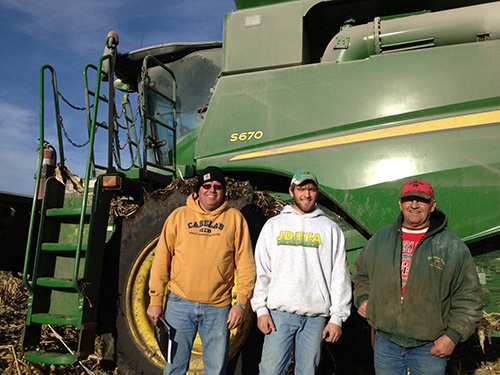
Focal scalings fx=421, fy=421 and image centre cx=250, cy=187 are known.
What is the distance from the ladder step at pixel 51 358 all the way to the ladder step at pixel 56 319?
0.79 feet

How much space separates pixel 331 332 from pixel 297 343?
0.22 m

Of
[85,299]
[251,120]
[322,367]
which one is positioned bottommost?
[322,367]

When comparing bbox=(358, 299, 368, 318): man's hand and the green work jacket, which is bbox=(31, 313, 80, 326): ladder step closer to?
bbox=(358, 299, 368, 318): man's hand

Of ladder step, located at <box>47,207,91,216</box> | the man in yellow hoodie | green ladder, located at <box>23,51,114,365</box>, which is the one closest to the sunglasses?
the man in yellow hoodie

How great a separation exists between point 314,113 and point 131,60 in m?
2.63

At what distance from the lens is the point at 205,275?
261cm

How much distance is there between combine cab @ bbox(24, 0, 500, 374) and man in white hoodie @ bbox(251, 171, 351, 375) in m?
0.87

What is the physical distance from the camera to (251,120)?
12.2 feet

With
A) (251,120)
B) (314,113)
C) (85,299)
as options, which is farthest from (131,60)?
(85,299)

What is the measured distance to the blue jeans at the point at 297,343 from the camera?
2336 mm

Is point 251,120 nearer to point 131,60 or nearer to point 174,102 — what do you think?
point 174,102

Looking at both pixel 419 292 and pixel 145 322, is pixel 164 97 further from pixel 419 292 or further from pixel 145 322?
pixel 419 292

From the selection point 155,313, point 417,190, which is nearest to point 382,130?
point 417,190

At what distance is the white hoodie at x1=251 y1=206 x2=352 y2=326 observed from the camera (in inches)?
93.4
